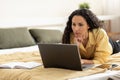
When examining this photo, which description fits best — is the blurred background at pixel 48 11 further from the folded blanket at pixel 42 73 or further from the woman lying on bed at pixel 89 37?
the folded blanket at pixel 42 73

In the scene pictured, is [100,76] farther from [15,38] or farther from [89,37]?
[15,38]

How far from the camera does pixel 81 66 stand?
1644 mm

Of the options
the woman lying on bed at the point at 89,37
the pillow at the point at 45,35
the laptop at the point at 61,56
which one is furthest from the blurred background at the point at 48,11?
the laptop at the point at 61,56

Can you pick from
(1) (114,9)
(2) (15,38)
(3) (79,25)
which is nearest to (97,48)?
(3) (79,25)

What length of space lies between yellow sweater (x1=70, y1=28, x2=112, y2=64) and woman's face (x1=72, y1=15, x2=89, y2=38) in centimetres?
8

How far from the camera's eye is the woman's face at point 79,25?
6.36ft

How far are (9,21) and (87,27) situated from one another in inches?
63.3

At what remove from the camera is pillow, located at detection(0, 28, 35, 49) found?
3057 mm

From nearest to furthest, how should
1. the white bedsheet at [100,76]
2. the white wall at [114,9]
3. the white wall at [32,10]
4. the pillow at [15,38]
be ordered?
the white bedsheet at [100,76] → the pillow at [15,38] → the white wall at [32,10] → the white wall at [114,9]

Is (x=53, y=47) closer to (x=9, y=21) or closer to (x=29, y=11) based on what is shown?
(x=9, y=21)

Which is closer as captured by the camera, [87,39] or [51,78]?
[51,78]

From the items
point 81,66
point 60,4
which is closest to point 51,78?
point 81,66

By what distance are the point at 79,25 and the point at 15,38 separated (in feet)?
4.42

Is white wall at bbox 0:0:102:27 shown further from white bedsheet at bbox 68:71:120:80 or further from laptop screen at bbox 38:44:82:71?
white bedsheet at bbox 68:71:120:80
